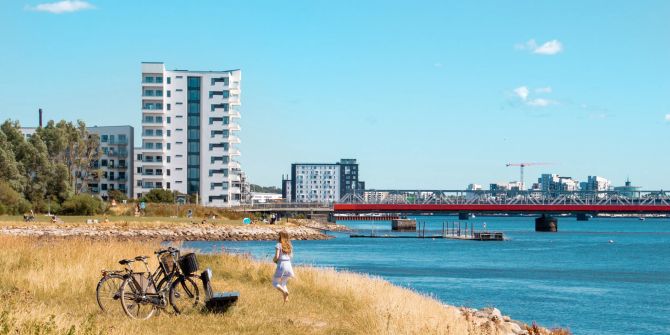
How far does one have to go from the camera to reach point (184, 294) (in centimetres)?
2112

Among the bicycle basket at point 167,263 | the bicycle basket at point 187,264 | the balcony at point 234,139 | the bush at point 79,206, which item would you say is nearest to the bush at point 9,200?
the bush at point 79,206

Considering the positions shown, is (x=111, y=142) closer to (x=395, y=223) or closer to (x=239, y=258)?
(x=395, y=223)

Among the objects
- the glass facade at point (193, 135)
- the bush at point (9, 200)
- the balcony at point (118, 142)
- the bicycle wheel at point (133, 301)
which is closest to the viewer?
the bicycle wheel at point (133, 301)

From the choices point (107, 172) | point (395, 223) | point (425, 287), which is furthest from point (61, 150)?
point (425, 287)

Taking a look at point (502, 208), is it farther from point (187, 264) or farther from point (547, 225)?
point (187, 264)

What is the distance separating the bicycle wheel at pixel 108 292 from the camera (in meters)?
20.1

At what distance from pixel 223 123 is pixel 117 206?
1403 inches

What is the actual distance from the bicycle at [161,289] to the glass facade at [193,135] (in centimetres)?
13969

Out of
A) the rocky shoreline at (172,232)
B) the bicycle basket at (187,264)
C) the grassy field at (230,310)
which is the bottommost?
the rocky shoreline at (172,232)

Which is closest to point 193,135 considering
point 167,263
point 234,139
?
point 234,139

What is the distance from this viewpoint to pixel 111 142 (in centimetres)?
15888

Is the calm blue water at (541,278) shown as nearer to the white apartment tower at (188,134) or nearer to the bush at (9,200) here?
the bush at (9,200)

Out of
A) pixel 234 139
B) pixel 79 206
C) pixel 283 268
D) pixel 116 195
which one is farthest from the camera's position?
pixel 234 139

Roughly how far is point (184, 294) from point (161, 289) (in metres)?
0.89
